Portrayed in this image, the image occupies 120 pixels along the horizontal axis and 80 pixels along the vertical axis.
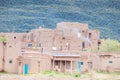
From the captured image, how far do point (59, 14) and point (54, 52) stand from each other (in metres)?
44.0

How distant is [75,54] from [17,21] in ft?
125

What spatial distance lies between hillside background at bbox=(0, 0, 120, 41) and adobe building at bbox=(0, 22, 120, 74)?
26882mm

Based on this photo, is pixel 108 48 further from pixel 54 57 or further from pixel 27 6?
pixel 27 6

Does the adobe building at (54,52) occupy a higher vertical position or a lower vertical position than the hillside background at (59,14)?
lower

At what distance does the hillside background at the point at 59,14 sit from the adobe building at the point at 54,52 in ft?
88.2

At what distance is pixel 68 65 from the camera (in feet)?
103

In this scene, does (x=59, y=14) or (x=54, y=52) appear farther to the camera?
(x=59, y=14)

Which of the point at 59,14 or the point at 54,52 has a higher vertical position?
the point at 59,14

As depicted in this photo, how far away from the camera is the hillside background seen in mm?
69312

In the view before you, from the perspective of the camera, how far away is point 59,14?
77.0 m

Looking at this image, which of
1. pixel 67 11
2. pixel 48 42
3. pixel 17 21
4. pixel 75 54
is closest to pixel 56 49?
pixel 48 42

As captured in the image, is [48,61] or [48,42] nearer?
[48,61]

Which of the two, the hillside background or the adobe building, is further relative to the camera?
the hillside background

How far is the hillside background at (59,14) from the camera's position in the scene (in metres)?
69.3
